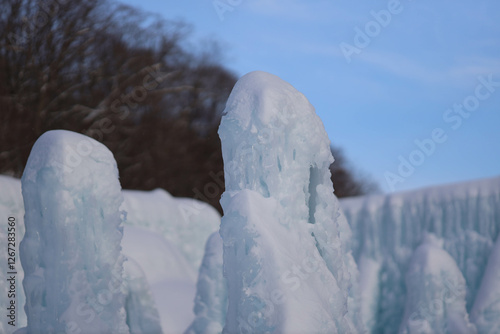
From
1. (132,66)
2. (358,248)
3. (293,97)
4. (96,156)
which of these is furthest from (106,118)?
(293,97)

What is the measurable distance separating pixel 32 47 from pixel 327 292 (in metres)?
17.1

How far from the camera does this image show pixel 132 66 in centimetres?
2556

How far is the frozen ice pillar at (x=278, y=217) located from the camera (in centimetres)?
696

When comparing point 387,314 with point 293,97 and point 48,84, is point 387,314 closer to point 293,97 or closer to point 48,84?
point 293,97

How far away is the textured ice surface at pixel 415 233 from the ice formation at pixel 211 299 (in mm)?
5008

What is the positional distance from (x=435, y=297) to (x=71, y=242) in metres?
9.28

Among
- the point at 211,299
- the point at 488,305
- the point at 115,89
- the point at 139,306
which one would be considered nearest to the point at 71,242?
the point at 139,306

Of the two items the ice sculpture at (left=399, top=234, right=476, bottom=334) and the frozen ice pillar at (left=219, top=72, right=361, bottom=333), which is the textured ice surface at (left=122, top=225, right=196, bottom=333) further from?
the frozen ice pillar at (left=219, top=72, right=361, bottom=333)

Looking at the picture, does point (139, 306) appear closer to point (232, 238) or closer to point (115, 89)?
point (232, 238)

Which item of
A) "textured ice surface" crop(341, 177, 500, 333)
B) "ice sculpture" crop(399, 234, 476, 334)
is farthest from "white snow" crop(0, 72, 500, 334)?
"textured ice surface" crop(341, 177, 500, 333)

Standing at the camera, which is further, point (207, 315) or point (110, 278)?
point (207, 315)

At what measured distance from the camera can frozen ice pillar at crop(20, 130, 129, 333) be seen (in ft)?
28.5

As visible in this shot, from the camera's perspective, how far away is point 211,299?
13.2 meters

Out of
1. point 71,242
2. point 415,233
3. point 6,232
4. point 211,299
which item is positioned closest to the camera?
point 71,242
